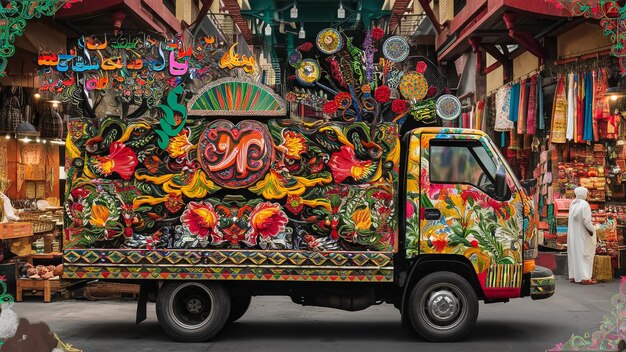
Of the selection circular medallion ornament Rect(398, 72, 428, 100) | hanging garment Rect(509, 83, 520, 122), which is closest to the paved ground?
circular medallion ornament Rect(398, 72, 428, 100)

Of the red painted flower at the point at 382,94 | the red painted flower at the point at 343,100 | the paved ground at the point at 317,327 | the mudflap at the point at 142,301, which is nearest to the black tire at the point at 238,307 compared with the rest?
the paved ground at the point at 317,327

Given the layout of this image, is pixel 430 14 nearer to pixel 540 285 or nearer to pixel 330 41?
pixel 330 41

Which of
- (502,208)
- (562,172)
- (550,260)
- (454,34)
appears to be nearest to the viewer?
(502,208)

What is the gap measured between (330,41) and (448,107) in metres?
2.35

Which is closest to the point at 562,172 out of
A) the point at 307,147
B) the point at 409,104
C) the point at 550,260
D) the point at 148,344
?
the point at 550,260

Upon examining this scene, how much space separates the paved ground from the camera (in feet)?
31.5

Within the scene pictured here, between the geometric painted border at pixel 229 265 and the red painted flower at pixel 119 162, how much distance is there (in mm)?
932

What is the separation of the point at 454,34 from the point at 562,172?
9028 mm

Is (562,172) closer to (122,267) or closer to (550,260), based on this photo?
(550,260)

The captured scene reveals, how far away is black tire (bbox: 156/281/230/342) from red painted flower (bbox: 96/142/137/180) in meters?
1.43

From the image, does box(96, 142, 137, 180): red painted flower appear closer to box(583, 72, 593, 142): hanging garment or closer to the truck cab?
the truck cab

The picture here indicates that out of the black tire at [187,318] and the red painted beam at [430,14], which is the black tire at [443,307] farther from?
the red painted beam at [430,14]

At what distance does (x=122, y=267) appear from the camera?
9695mm

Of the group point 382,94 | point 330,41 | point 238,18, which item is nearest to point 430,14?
point 238,18
